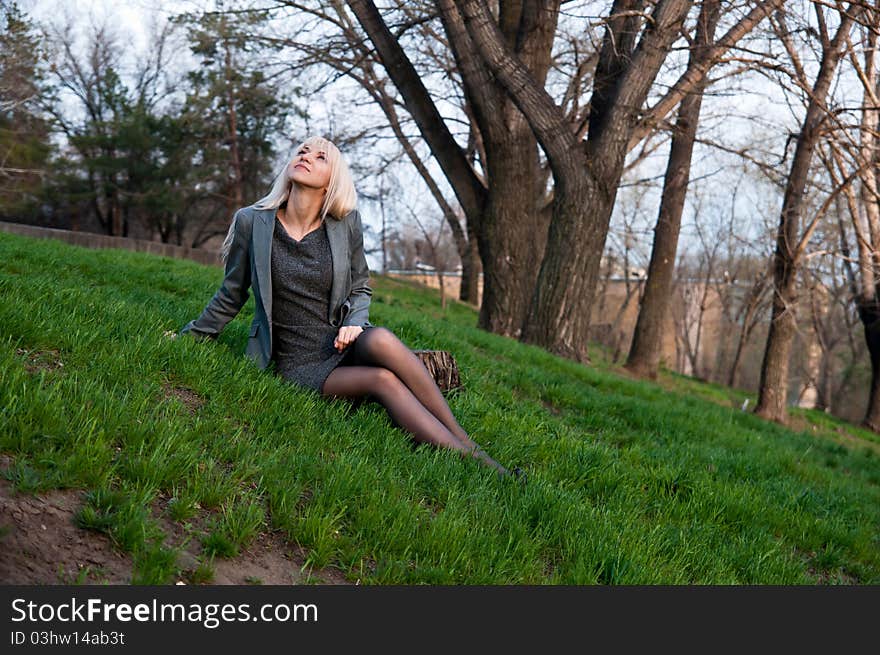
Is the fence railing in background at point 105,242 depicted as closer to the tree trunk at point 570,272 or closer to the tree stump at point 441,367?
the tree trunk at point 570,272

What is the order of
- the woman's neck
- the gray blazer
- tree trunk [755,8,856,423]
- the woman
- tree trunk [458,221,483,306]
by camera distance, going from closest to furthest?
the woman < the gray blazer < the woman's neck < tree trunk [755,8,856,423] < tree trunk [458,221,483,306]

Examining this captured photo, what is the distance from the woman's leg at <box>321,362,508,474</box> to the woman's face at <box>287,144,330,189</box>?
116cm

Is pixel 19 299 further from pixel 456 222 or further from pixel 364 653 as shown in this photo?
pixel 456 222

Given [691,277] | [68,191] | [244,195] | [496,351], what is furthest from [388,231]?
[496,351]

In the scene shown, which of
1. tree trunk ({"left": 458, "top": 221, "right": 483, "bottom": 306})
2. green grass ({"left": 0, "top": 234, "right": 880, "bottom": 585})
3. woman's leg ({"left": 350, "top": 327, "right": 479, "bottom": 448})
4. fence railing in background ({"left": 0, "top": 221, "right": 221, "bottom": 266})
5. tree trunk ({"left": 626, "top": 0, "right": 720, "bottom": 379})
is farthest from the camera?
tree trunk ({"left": 458, "top": 221, "right": 483, "bottom": 306})

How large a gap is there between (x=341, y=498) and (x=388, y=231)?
29.0 metres

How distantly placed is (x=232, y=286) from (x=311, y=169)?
0.87 metres

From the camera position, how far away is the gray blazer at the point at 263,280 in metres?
4.69

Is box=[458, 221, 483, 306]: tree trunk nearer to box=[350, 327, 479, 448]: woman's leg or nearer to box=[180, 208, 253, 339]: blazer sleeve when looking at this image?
box=[180, 208, 253, 339]: blazer sleeve

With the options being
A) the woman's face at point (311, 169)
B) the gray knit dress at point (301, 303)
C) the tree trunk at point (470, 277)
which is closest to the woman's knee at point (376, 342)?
the gray knit dress at point (301, 303)

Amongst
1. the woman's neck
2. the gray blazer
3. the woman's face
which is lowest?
the gray blazer

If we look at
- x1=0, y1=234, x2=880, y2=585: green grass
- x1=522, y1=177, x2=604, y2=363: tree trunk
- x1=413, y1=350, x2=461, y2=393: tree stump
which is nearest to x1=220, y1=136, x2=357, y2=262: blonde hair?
x1=0, y1=234, x2=880, y2=585: green grass

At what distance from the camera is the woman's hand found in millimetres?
4594

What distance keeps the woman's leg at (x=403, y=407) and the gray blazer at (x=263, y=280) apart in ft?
1.37
